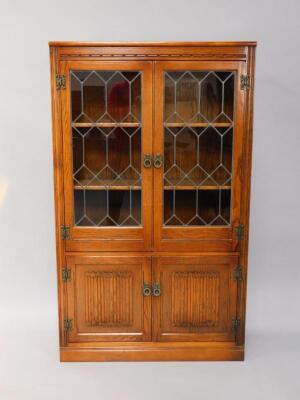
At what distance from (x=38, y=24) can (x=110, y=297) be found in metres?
1.68

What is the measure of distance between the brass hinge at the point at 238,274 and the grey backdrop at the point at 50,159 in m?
0.44

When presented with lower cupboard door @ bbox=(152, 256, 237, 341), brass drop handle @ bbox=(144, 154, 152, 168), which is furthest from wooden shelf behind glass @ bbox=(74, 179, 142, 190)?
lower cupboard door @ bbox=(152, 256, 237, 341)

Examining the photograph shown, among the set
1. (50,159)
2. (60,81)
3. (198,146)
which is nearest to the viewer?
(60,81)

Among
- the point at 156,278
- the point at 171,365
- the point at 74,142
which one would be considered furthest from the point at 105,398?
the point at 74,142

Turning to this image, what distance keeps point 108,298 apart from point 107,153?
75 cm

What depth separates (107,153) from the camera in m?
2.64

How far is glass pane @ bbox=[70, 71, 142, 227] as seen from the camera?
256cm

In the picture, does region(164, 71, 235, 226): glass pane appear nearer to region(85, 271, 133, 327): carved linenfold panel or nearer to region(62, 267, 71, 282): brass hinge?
region(85, 271, 133, 327): carved linenfold panel

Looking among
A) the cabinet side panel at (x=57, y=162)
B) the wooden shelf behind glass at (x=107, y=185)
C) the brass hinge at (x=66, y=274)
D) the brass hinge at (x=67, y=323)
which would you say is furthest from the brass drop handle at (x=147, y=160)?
the brass hinge at (x=67, y=323)

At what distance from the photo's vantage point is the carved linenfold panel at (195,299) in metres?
2.71

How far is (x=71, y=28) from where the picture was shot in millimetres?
3160

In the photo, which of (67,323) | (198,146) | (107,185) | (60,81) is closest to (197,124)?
(198,146)

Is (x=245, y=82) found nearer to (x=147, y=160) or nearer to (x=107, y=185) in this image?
(x=147, y=160)

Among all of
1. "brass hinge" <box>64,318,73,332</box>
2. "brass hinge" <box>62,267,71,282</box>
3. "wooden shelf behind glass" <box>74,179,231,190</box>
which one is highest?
"wooden shelf behind glass" <box>74,179,231,190</box>
